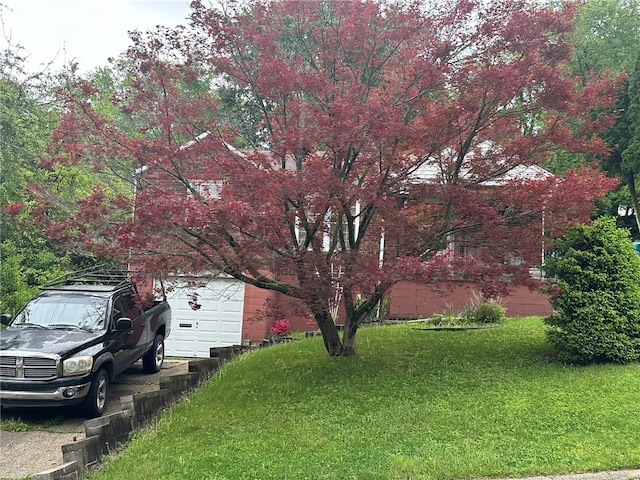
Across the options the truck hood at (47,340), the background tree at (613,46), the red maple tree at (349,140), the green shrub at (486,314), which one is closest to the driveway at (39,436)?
the truck hood at (47,340)

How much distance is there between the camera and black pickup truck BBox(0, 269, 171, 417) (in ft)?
21.4

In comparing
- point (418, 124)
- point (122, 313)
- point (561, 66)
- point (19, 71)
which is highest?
point (19, 71)

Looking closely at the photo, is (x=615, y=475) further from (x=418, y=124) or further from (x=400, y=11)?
(x=400, y=11)

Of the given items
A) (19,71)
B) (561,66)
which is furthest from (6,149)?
(561,66)

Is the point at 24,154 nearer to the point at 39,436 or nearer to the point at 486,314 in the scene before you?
the point at 39,436

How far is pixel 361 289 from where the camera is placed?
6.15 meters

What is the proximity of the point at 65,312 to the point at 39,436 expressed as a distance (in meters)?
2.12

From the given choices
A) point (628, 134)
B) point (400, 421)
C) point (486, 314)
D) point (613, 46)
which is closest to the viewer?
point (400, 421)

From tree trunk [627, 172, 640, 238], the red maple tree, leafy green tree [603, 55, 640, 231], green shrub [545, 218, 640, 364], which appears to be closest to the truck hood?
the red maple tree

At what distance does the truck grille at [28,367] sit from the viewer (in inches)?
256

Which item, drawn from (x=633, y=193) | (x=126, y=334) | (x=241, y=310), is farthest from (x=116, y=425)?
(x=633, y=193)

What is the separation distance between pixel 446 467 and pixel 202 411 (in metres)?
2.97

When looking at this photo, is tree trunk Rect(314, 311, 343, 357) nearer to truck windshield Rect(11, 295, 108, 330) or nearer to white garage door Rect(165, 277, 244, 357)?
truck windshield Rect(11, 295, 108, 330)

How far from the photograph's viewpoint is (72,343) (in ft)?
22.8
